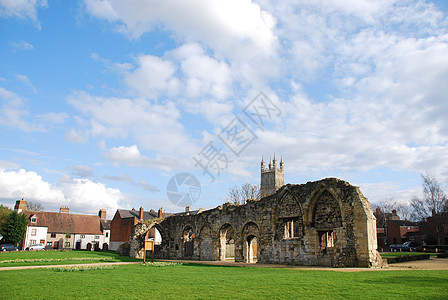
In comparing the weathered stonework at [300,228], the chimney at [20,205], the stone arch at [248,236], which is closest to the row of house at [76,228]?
the chimney at [20,205]

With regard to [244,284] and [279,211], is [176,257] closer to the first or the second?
[279,211]

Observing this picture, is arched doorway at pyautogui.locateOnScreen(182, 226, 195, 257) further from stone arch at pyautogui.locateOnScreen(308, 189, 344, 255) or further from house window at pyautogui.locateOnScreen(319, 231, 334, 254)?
stone arch at pyautogui.locateOnScreen(308, 189, 344, 255)

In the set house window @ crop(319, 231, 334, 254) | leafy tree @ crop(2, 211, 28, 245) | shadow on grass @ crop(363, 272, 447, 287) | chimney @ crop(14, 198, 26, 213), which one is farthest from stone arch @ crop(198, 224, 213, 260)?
chimney @ crop(14, 198, 26, 213)

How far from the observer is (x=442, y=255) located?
25.3 meters

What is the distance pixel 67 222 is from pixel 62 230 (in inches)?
85.2

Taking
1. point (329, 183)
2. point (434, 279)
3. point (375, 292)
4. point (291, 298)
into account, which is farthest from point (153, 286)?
point (329, 183)

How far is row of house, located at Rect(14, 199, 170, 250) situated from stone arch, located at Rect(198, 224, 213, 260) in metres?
21.1

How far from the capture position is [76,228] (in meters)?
56.6

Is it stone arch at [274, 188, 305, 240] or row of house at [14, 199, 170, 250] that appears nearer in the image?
stone arch at [274, 188, 305, 240]

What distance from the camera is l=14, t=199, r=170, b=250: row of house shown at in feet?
164

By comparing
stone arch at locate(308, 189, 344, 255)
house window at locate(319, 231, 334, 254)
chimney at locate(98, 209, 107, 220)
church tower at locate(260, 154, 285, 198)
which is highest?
church tower at locate(260, 154, 285, 198)

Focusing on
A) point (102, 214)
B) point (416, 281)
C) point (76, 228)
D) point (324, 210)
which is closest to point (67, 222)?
point (76, 228)

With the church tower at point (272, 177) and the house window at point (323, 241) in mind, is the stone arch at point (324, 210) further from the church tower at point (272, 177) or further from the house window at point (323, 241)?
the church tower at point (272, 177)

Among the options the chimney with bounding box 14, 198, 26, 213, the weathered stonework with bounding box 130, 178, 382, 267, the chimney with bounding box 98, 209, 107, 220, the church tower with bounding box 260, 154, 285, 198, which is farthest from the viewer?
the church tower with bounding box 260, 154, 285, 198
